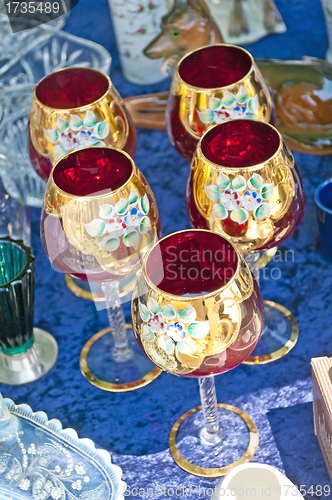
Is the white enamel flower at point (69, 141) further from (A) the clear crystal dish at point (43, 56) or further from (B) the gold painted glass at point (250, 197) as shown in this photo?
(A) the clear crystal dish at point (43, 56)

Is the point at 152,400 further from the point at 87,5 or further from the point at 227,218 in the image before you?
the point at 87,5

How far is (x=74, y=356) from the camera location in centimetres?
78

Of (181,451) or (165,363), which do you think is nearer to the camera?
(165,363)

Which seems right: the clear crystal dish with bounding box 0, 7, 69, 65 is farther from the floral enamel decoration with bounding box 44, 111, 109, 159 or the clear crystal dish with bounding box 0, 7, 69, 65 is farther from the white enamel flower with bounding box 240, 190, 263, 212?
the white enamel flower with bounding box 240, 190, 263, 212

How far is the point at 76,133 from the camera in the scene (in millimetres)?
743

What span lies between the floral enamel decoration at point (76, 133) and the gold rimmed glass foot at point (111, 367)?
0.22m

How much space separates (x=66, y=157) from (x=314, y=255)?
0.33 metres

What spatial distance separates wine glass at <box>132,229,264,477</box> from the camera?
0.52 m

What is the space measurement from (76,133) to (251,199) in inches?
9.0

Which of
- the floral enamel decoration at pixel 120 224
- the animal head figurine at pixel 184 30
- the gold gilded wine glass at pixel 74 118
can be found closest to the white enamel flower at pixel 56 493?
the floral enamel decoration at pixel 120 224

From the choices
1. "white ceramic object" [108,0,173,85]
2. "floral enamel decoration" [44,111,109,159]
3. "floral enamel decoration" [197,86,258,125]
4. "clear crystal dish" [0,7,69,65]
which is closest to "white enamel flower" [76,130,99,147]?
"floral enamel decoration" [44,111,109,159]

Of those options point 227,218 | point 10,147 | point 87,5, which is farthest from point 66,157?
point 87,5

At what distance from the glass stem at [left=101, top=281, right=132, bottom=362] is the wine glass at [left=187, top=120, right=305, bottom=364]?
0.13m

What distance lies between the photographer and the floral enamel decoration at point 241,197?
0.62 m
